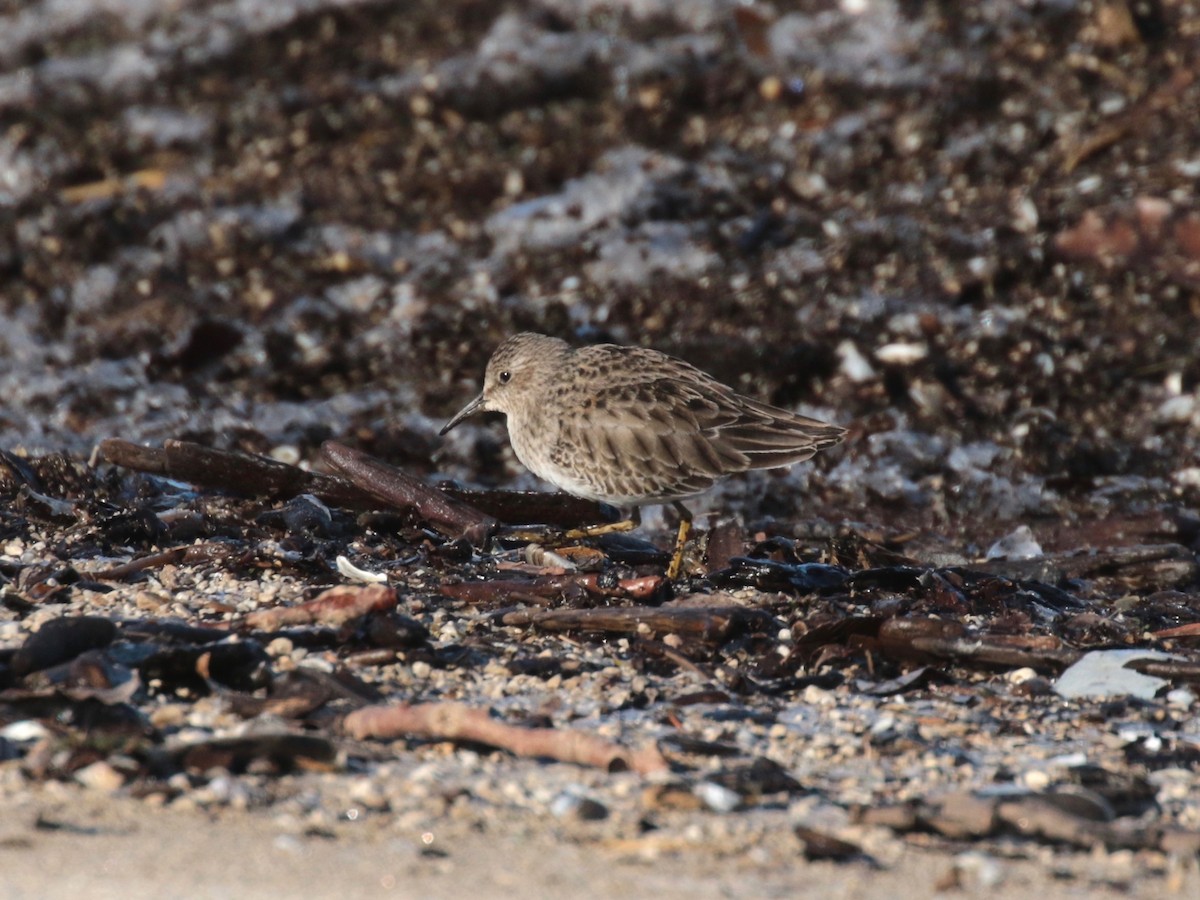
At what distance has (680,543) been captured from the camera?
5512 millimetres

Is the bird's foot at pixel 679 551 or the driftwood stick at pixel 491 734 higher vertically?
the bird's foot at pixel 679 551

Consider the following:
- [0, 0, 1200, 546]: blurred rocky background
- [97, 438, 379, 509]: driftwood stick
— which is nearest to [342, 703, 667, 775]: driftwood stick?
[97, 438, 379, 509]: driftwood stick

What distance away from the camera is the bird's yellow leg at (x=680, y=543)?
5105mm

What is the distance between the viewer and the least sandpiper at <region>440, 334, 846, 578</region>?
5742 millimetres

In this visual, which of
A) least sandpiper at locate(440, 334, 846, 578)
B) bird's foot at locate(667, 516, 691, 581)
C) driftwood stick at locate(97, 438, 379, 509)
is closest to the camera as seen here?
bird's foot at locate(667, 516, 691, 581)

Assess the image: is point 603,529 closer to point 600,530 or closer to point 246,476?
point 600,530

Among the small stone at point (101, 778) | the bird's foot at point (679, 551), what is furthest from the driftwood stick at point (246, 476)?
the small stone at point (101, 778)

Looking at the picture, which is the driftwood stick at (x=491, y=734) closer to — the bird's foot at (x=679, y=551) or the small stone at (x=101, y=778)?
the small stone at (x=101, y=778)

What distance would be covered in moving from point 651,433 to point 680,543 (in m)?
0.49

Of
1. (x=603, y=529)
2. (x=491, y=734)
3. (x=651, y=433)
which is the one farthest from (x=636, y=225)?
(x=491, y=734)

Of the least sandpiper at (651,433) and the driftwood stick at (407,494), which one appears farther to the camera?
the least sandpiper at (651,433)

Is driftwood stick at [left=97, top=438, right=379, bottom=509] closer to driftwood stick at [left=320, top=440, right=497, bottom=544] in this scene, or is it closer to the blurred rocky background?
driftwood stick at [left=320, top=440, right=497, bottom=544]

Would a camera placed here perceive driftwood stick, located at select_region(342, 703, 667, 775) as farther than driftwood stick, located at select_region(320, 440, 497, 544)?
No

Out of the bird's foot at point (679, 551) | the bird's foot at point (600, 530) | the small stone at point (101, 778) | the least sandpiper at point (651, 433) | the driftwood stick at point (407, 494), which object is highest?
the least sandpiper at point (651, 433)
